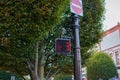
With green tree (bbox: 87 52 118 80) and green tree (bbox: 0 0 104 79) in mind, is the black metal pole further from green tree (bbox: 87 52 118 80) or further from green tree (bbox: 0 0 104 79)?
green tree (bbox: 87 52 118 80)

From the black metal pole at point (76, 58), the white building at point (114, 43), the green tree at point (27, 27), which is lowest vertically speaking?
the black metal pole at point (76, 58)

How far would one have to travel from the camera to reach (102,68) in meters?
35.4

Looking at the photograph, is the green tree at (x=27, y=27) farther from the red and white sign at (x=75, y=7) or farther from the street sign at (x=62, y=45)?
the street sign at (x=62, y=45)

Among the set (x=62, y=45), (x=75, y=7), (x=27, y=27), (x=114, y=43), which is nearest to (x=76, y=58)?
(x=62, y=45)

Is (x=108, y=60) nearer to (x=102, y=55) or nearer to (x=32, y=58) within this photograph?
(x=102, y=55)

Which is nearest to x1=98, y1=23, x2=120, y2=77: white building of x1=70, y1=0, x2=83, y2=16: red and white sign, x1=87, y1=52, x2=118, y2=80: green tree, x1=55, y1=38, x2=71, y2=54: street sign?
x1=87, y1=52, x2=118, y2=80: green tree

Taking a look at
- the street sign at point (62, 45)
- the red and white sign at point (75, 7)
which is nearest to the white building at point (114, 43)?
the red and white sign at point (75, 7)

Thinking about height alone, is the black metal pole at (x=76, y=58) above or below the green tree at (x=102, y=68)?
below

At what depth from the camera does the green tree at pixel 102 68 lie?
3516 centimetres

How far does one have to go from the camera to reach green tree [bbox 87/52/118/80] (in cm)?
3516

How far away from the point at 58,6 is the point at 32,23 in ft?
3.52

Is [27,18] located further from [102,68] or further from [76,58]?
[102,68]

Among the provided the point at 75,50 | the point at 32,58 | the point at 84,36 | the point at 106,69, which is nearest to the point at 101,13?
the point at 84,36

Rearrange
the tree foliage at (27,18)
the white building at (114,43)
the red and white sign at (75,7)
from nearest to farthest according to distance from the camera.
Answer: the red and white sign at (75,7) → the tree foliage at (27,18) → the white building at (114,43)
